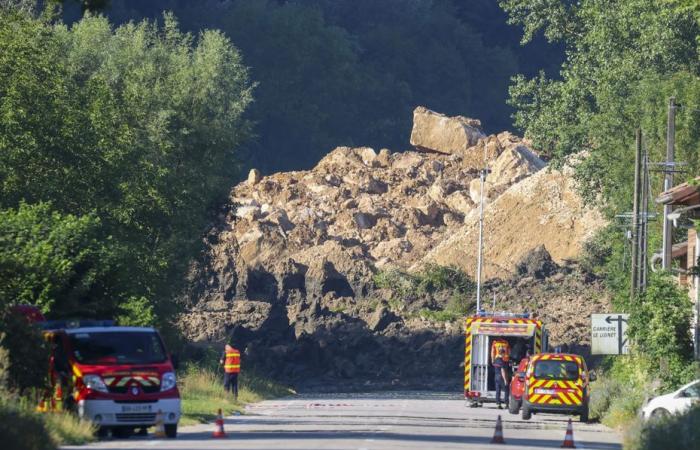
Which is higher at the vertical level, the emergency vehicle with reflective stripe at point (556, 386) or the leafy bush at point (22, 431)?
the emergency vehicle with reflective stripe at point (556, 386)

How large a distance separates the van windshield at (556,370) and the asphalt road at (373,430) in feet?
3.61

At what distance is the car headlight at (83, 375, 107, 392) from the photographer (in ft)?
83.0

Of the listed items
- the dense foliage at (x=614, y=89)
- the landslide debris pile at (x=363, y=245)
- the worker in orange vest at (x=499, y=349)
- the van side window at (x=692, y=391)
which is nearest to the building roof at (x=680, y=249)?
the dense foliage at (x=614, y=89)

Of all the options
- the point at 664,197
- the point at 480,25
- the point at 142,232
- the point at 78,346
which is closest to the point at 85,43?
the point at 142,232

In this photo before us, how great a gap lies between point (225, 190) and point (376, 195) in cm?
3287

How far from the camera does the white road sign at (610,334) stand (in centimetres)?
4297

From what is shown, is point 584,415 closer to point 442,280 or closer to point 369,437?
point 369,437

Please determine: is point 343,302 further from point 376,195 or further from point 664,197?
point 664,197

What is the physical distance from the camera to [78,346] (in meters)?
26.3

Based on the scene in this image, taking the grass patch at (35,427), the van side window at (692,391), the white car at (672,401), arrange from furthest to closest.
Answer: the van side window at (692,391), the white car at (672,401), the grass patch at (35,427)

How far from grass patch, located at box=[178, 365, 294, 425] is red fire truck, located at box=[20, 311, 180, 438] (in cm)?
424

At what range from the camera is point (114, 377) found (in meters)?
25.5

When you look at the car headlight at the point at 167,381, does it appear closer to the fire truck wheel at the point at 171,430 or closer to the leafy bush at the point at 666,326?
the fire truck wheel at the point at 171,430

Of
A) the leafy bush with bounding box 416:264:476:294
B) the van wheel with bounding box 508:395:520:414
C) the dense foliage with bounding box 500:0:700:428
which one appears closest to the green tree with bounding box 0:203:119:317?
the van wheel with bounding box 508:395:520:414
